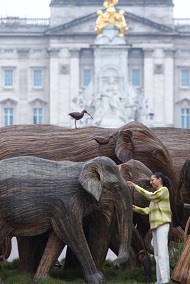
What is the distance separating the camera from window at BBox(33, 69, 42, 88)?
8519 centimetres

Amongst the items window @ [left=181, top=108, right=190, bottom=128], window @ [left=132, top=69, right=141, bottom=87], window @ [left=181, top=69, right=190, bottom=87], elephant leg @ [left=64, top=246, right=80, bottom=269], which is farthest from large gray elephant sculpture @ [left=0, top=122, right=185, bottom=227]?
window @ [left=181, top=69, right=190, bottom=87]

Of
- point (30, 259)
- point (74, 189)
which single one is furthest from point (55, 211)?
point (30, 259)

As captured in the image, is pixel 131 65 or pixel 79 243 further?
pixel 131 65

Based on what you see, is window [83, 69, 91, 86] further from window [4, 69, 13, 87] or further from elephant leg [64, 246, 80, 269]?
elephant leg [64, 246, 80, 269]

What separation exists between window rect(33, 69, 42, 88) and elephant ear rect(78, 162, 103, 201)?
7505 centimetres

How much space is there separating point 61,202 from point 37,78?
75078mm

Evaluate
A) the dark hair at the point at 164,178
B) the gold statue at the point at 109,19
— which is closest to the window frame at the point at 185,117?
the gold statue at the point at 109,19

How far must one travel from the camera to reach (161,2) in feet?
281

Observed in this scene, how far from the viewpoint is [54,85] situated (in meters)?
83.4

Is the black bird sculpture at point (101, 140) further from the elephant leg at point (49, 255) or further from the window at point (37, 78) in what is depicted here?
the window at point (37, 78)

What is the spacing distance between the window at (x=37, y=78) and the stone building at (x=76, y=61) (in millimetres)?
76

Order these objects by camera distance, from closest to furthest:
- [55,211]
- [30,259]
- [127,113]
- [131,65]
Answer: [55,211] < [30,259] < [127,113] < [131,65]

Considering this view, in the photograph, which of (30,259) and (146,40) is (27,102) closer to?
(146,40)

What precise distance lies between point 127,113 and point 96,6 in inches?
912
